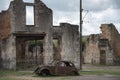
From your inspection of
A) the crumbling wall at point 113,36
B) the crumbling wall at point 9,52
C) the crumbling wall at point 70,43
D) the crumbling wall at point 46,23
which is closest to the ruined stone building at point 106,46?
the crumbling wall at point 113,36

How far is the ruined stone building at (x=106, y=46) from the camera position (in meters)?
64.5

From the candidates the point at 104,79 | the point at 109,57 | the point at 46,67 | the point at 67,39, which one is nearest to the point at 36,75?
the point at 46,67

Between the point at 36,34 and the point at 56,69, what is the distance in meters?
8.35

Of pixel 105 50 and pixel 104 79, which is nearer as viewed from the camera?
pixel 104 79

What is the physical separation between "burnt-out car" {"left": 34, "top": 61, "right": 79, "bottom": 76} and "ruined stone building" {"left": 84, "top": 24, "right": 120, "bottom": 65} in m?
24.9

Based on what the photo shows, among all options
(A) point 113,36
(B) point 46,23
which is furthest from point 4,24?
(A) point 113,36

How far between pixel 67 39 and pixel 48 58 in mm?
3026

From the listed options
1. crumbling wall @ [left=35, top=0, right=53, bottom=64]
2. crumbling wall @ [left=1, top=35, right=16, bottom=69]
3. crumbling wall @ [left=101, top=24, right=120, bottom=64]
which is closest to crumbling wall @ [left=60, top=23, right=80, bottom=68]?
crumbling wall @ [left=35, top=0, right=53, bottom=64]

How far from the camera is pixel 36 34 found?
153ft

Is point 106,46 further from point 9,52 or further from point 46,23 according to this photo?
point 9,52

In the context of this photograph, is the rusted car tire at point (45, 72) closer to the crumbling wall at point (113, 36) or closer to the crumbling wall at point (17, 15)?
the crumbling wall at point (17, 15)

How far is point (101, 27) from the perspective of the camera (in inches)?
2665

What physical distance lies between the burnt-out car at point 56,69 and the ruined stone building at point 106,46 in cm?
2486

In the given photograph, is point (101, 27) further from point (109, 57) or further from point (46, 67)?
point (46, 67)
